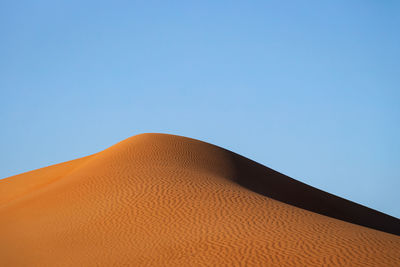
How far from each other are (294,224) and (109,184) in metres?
8.03

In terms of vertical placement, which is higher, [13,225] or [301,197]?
[301,197]

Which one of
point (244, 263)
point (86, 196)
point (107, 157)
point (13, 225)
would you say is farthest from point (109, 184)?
point (244, 263)

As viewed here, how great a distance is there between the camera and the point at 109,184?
1736 cm

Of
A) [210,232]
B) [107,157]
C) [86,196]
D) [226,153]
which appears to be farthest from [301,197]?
[210,232]

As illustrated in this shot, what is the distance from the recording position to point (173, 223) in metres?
12.6

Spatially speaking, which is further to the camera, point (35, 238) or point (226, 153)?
point (226, 153)

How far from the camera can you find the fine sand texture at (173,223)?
31.4 ft

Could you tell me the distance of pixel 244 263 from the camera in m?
8.98

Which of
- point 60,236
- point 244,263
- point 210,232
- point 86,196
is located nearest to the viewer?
point 244,263

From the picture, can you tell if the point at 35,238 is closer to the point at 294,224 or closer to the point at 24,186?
the point at 294,224

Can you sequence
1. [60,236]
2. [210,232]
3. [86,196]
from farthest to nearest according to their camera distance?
[86,196] → [60,236] → [210,232]

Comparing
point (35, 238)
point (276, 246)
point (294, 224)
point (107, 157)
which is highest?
point (107, 157)

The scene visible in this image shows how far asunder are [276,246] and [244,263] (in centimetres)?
114

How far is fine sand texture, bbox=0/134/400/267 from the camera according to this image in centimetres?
956
